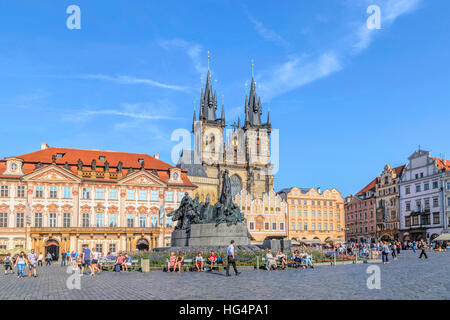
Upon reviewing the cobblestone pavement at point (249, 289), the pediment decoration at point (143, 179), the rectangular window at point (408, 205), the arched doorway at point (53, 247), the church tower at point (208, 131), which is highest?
the church tower at point (208, 131)

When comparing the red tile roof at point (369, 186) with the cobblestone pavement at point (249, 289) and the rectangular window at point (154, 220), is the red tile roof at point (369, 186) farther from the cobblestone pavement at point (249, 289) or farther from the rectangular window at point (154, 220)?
the cobblestone pavement at point (249, 289)

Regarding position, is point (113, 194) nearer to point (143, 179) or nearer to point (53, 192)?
point (143, 179)

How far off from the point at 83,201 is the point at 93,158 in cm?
693

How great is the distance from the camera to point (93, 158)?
63.3 m

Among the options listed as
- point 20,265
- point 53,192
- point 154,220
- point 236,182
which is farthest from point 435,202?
point 20,265

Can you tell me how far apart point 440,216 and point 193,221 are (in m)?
53.7

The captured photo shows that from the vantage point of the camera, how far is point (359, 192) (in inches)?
3878

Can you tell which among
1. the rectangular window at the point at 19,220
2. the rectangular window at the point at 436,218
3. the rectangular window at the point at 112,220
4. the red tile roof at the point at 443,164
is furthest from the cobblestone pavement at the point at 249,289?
the red tile roof at the point at 443,164

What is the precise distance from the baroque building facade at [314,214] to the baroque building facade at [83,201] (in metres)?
28.6

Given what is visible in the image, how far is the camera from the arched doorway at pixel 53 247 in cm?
5630

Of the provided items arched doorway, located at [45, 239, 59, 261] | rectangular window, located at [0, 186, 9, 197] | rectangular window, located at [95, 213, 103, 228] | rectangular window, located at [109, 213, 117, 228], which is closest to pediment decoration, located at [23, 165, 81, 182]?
rectangular window, located at [0, 186, 9, 197]
